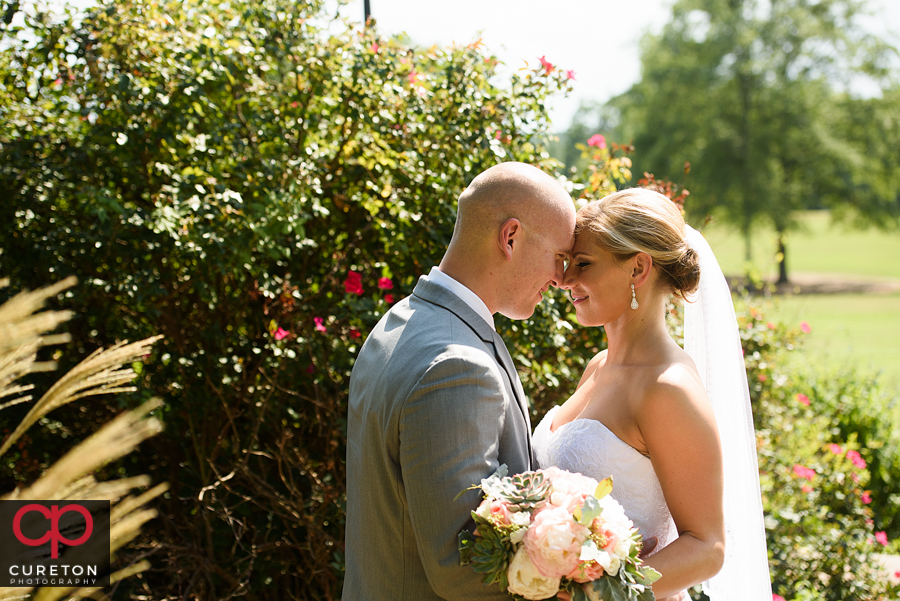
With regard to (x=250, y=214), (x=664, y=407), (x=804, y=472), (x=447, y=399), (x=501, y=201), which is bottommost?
(x=804, y=472)

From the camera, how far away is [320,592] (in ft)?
13.1

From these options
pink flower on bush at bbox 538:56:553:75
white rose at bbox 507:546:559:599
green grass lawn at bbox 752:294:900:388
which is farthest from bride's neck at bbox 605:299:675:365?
green grass lawn at bbox 752:294:900:388

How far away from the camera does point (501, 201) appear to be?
2154 millimetres

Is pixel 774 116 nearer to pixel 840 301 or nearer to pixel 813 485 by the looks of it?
pixel 840 301

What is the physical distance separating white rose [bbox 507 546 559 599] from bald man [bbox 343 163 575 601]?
0.14m

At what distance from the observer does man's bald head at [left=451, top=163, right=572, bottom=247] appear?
2150 mm

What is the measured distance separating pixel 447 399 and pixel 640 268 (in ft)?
4.04

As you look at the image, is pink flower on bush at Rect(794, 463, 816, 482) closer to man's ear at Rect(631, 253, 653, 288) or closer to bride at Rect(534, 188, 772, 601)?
bride at Rect(534, 188, 772, 601)

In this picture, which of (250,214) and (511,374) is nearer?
(511,374)

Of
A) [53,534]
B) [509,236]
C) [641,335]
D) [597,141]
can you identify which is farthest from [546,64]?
[53,534]

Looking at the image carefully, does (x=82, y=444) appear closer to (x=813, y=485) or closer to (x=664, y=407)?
(x=664, y=407)

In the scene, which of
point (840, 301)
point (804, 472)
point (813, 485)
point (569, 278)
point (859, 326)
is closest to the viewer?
point (569, 278)

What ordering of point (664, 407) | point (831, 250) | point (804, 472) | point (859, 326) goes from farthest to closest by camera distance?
point (831, 250) < point (859, 326) < point (804, 472) < point (664, 407)

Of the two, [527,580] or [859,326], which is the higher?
[527,580]
